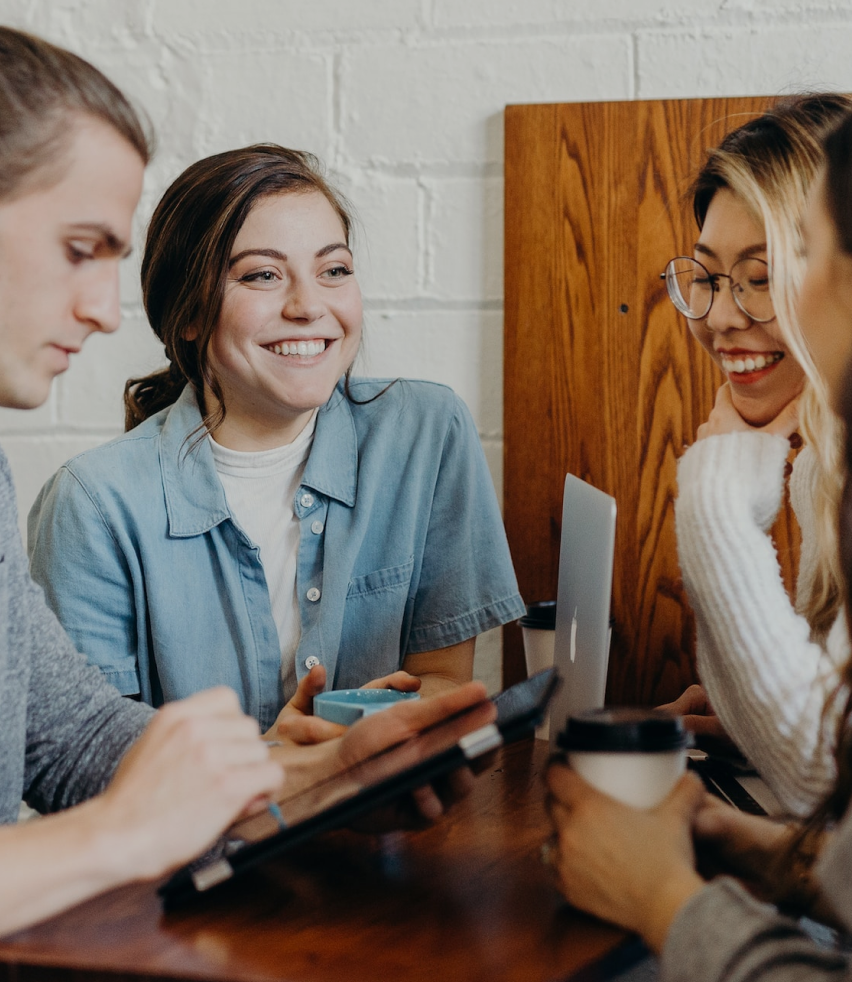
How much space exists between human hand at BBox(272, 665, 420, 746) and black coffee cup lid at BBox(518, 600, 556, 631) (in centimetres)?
22

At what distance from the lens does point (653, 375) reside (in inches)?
62.4

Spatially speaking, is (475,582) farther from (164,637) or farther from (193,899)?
(193,899)

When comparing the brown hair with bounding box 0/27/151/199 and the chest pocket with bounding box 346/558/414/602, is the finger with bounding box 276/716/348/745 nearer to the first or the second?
the chest pocket with bounding box 346/558/414/602

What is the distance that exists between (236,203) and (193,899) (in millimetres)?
909

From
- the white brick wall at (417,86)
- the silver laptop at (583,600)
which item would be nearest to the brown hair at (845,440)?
the silver laptop at (583,600)

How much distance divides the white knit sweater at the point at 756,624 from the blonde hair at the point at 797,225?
0.15 feet

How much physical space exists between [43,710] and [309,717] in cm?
24

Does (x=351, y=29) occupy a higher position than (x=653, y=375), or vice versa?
(x=351, y=29)

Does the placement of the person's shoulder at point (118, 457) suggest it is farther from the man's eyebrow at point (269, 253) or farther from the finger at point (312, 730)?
the finger at point (312, 730)

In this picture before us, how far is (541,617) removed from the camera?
4.33 ft

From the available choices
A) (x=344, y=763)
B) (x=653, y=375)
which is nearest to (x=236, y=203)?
(x=653, y=375)

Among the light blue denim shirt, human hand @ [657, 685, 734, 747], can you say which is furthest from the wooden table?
the light blue denim shirt

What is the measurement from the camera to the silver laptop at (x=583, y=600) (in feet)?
3.00

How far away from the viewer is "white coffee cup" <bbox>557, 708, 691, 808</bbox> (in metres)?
0.68
